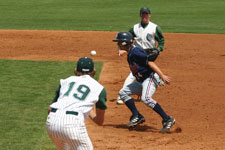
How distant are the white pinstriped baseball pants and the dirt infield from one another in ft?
7.63

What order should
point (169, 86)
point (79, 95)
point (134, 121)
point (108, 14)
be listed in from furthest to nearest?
point (108, 14) < point (169, 86) < point (134, 121) < point (79, 95)

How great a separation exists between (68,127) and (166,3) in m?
29.5

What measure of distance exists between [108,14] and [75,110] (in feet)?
74.4

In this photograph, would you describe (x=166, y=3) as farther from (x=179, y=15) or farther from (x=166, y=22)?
(x=166, y=22)

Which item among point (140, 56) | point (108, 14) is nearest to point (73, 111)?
point (140, 56)

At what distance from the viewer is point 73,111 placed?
16.8ft

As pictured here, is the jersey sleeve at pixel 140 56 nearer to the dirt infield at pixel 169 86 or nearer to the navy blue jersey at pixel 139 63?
the navy blue jersey at pixel 139 63

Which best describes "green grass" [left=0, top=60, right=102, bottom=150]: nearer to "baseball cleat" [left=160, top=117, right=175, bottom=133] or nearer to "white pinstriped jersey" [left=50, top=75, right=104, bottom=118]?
"baseball cleat" [left=160, top=117, right=175, bottom=133]

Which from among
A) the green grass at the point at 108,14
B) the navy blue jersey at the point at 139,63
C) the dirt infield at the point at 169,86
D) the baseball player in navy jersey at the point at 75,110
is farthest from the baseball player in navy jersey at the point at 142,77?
the green grass at the point at 108,14

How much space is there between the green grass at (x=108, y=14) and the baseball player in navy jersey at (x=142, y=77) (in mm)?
12737

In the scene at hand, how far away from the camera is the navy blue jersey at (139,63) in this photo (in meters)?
8.06

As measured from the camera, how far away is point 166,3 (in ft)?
110

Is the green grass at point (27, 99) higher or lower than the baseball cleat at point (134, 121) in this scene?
lower

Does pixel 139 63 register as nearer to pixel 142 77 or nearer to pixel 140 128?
pixel 142 77
